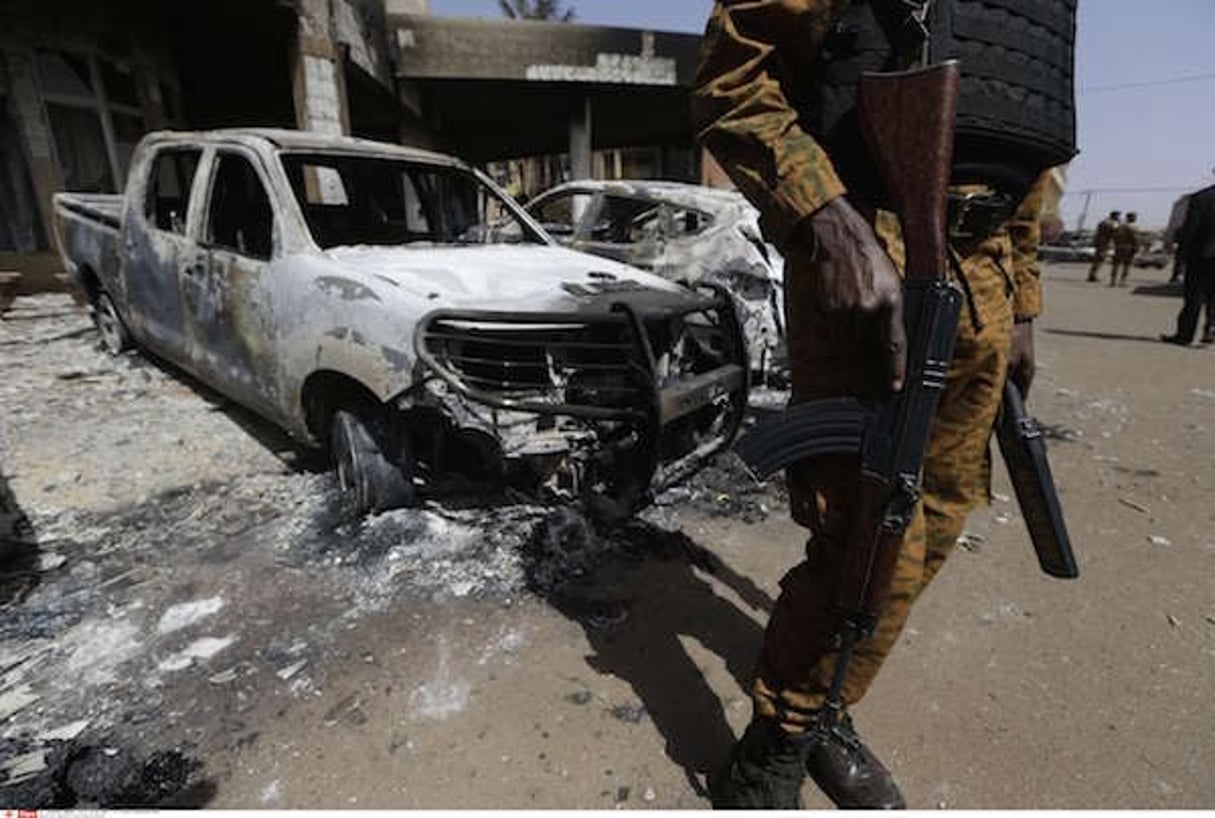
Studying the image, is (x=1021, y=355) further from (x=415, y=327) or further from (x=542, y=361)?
(x=415, y=327)

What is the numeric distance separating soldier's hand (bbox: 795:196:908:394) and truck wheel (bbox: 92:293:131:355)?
547 cm

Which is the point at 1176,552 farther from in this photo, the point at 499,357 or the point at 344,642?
the point at 344,642

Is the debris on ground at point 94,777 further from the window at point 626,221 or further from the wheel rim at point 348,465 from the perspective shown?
the window at point 626,221

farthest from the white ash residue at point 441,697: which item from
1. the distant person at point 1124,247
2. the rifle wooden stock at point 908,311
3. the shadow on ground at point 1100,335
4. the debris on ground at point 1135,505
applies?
the distant person at point 1124,247

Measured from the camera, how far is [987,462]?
1617 millimetres

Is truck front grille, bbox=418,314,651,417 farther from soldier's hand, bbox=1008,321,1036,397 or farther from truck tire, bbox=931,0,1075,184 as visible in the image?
truck tire, bbox=931,0,1075,184

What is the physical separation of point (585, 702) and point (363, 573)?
109 centimetres

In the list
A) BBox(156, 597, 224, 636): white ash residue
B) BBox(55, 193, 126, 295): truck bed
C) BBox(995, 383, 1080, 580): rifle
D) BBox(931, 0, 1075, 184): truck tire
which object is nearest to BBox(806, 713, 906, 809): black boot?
BBox(995, 383, 1080, 580): rifle

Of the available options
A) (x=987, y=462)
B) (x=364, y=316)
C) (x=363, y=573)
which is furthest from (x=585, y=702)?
(x=364, y=316)

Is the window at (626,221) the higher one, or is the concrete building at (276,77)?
the concrete building at (276,77)

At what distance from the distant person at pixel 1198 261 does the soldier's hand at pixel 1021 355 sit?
7.31 m

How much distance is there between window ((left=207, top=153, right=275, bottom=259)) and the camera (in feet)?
10.5

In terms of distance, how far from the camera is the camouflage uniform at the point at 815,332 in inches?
46.7

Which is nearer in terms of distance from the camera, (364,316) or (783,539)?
(364,316)
